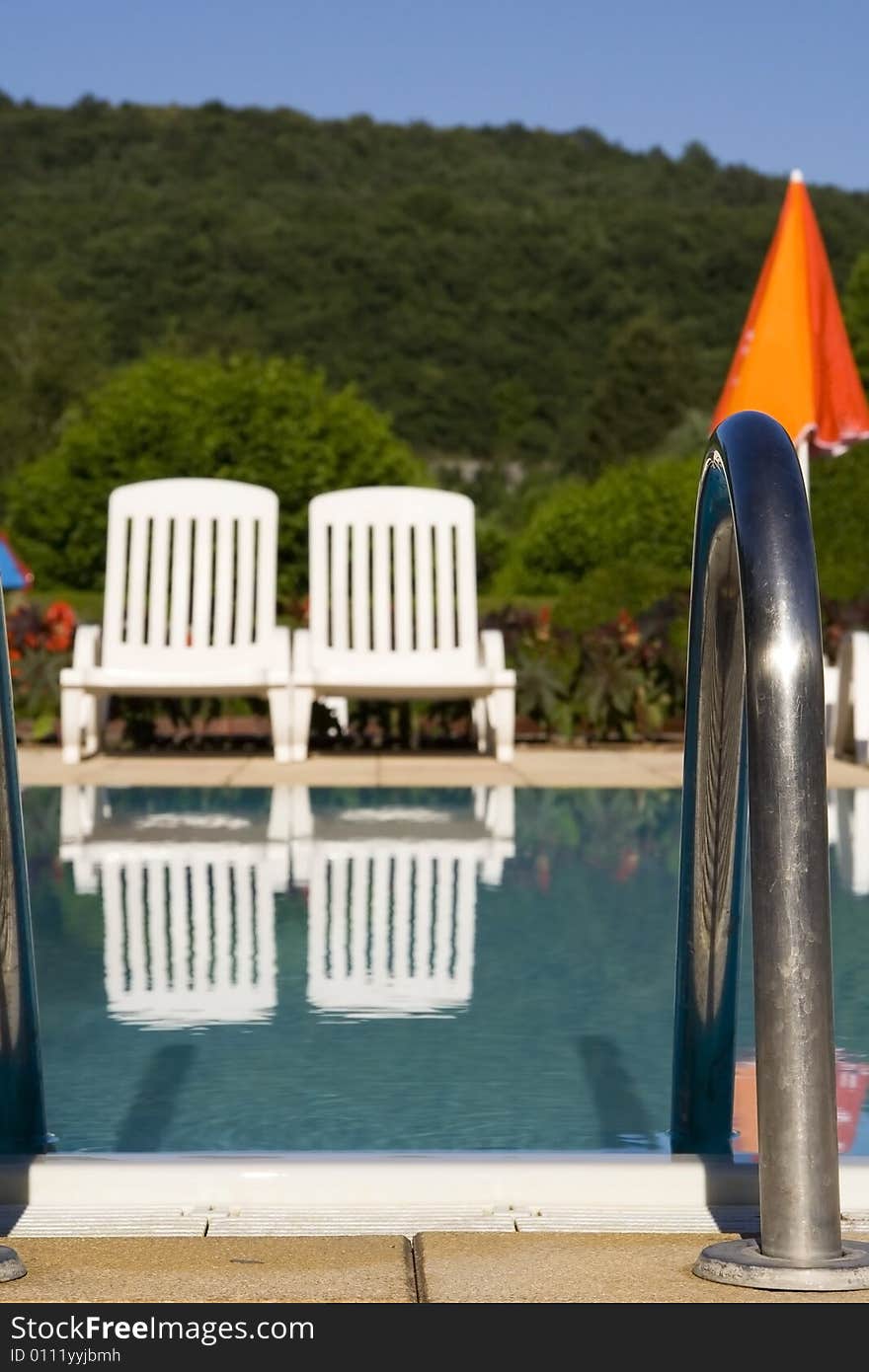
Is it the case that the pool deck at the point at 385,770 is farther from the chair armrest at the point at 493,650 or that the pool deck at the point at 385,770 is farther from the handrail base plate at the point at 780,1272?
Result: the handrail base plate at the point at 780,1272

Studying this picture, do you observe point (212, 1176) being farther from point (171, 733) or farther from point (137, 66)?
point (137, 66)

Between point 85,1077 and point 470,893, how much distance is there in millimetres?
1979

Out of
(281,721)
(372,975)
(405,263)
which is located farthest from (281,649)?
(405,263)

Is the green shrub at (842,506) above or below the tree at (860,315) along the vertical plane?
below

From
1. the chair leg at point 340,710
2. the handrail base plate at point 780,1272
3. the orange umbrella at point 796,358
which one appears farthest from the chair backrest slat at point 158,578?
the handrail base plate at point 780,1272

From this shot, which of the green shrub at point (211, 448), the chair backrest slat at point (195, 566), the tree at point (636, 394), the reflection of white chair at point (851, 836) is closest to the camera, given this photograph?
the reflection of white chair at point (851, 836)

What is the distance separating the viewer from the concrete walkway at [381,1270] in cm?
167

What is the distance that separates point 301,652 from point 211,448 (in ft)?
34.5

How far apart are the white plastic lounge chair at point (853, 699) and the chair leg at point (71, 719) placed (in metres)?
3.39

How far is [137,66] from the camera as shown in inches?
2015

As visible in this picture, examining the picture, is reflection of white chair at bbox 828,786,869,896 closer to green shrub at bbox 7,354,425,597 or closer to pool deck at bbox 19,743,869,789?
pool deck at bbox 19,743,869,789

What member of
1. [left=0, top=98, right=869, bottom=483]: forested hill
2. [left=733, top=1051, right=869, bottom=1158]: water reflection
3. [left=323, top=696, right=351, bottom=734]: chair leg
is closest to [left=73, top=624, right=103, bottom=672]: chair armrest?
[left=323, top=696, right=351, bottom=734]: chair leg

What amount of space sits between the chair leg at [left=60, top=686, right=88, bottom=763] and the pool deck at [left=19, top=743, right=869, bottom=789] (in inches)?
3.5
